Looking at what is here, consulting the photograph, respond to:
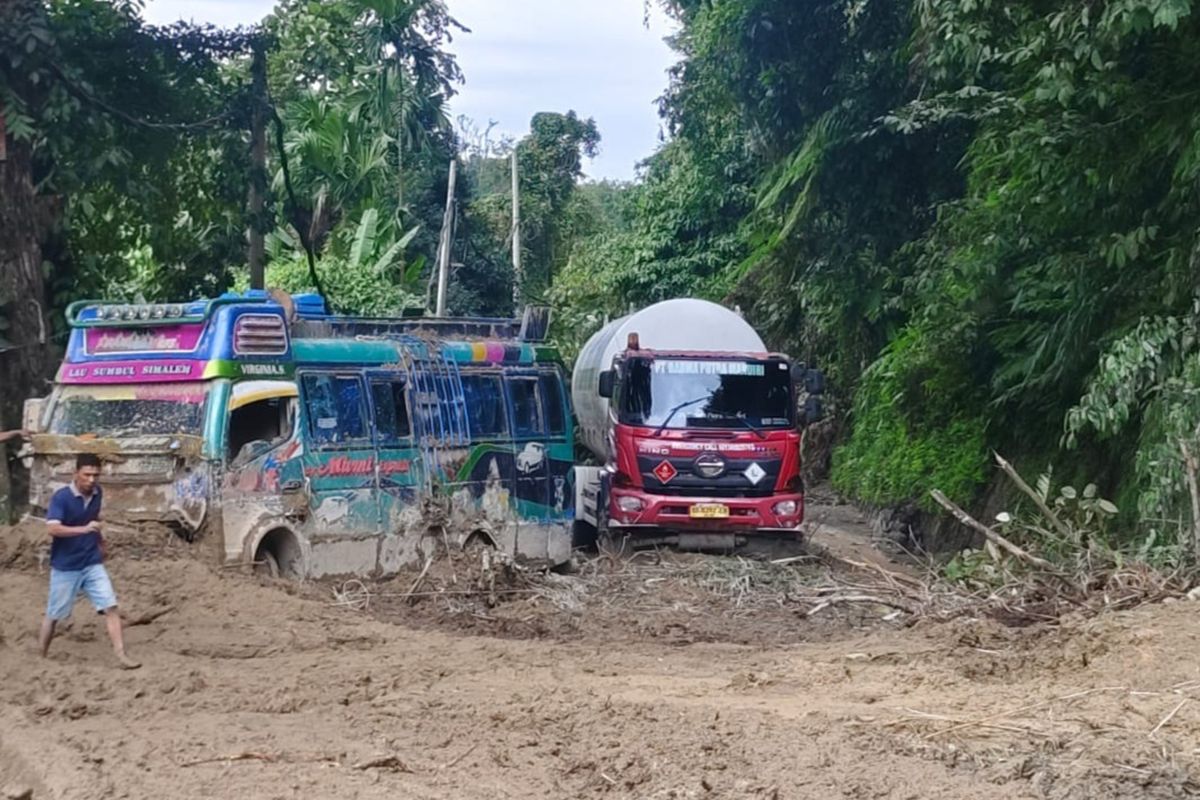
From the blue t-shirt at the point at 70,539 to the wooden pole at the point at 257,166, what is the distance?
35.1 ft

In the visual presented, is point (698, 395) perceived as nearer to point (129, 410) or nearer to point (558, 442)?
point (558, 442)

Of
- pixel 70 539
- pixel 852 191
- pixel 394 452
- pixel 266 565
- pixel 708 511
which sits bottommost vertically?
pixel 708 511

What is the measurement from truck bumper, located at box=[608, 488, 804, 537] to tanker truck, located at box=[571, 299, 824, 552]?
0.04ft

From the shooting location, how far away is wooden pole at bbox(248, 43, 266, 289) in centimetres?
1980

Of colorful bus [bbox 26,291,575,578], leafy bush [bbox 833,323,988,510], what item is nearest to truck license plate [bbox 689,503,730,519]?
colorful bus [bbox 26,291,575,578]

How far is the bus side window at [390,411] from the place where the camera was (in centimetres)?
1331

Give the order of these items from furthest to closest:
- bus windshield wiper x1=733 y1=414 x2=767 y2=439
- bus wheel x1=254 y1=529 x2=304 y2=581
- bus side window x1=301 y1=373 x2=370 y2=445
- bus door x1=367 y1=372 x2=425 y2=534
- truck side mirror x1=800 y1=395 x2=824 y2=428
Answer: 1. truck side mirror x1=800 y1=395 x2=824 y2=428
2. bus windshield wiper x1=733 y1=414 x2=767 y2=439
3. bus door x1=367 y1=372 x2=425 y2=534
4. bus side window x1=301 y1=373 x2=370 y2=445
5. bus wheel x1=254 y1=529 x2=304 y2=581

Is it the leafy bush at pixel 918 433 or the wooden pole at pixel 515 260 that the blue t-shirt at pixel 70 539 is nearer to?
the leafy bush at pixel 918 433

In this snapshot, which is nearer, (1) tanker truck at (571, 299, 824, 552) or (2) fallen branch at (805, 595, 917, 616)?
(2) fallen branch at (805, 595, 917, 616)

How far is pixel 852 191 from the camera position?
23.3m

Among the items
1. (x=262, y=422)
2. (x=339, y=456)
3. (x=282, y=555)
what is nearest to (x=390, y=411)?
(x=339, y=456)

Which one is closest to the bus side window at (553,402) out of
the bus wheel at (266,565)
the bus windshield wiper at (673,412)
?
the bus windshield wiper at (673,412)

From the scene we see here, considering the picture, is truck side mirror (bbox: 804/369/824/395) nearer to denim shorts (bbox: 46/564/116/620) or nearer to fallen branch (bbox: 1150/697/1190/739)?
fallen branch (bbox: 1150/697/1190/739)

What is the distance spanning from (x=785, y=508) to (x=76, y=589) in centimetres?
858
